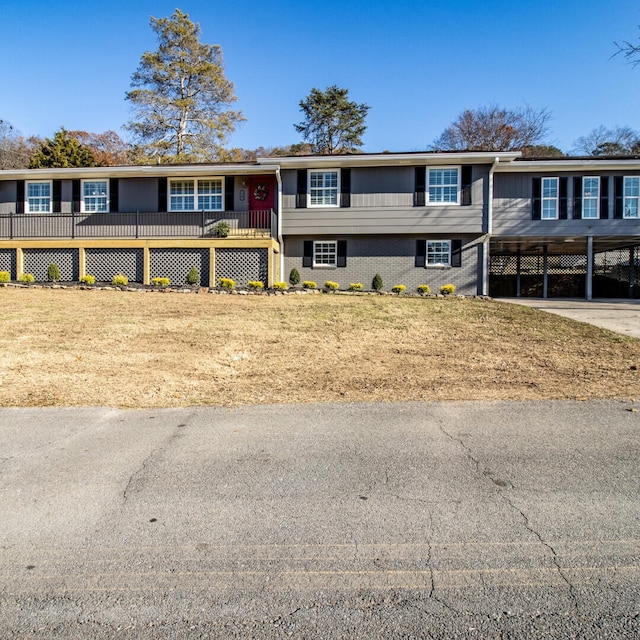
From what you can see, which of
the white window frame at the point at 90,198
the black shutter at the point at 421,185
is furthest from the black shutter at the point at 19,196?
the black shutter at the point at 421,185

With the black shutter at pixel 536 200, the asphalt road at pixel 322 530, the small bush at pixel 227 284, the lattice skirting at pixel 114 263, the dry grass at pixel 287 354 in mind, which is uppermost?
the black shutter at pixel 536 200

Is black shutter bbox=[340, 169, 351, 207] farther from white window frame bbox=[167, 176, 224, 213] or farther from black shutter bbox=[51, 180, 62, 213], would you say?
black shutter bbox=[51, 180, 62, 213]

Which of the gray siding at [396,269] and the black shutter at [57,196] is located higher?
the black shutter at [57,196]

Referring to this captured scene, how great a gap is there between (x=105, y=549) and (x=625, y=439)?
427cm

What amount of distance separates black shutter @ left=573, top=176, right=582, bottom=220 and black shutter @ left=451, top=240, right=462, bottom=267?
15.4 ft

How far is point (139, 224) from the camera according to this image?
1788cm

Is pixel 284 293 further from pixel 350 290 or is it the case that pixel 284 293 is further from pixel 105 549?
pixel 105 549

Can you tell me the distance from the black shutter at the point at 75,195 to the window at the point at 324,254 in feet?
32.6

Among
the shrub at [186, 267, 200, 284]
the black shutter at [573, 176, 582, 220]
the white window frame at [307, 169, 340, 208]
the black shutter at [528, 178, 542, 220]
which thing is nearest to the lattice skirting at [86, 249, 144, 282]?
the shrub at [186, 267, 200, 284]

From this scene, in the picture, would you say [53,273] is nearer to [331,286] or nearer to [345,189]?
[331,286]

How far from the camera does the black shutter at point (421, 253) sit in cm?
1828

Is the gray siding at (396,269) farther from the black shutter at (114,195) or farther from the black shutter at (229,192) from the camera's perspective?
the black shutter at (114,195)

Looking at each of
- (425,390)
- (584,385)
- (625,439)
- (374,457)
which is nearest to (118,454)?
(374,457)

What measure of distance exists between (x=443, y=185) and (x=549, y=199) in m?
4.31
